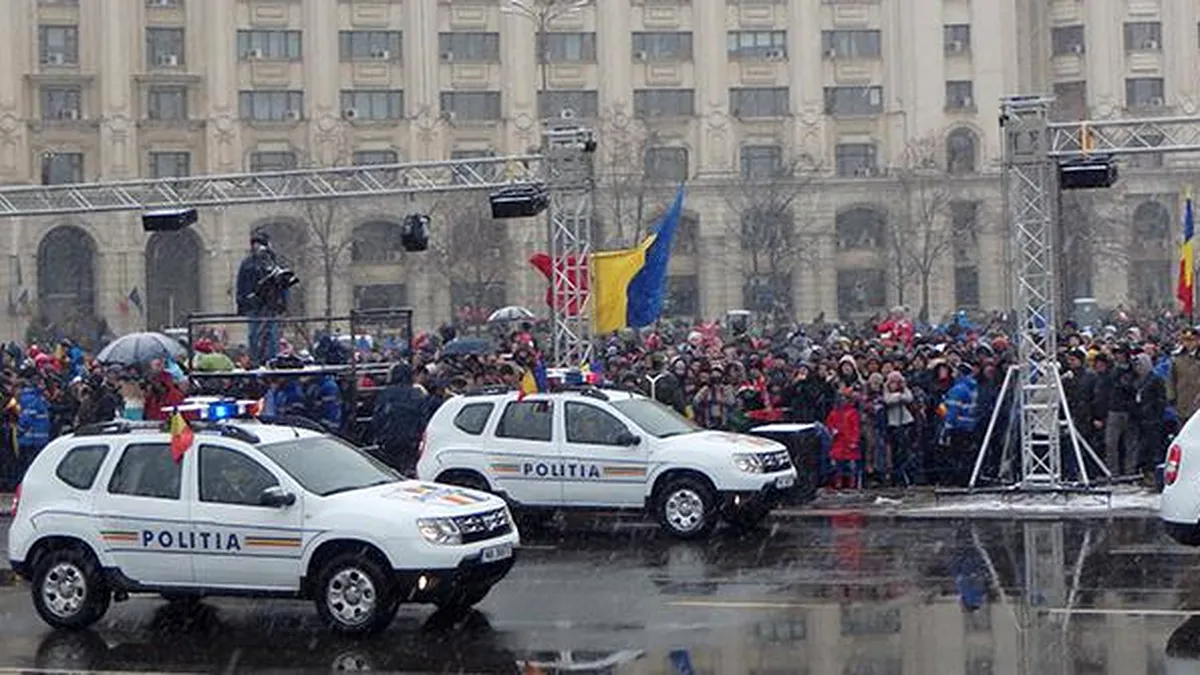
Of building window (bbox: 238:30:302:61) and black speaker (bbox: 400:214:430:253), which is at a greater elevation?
building window (bbox: 238:30:302:61)

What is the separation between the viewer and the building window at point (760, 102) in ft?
256

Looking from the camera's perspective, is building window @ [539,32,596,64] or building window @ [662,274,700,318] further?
building window @ [662,274,700,318]

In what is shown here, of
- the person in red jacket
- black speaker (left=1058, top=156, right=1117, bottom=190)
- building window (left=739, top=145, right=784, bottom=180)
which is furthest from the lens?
building window (left=739, top=145, right=784, bottom=180)

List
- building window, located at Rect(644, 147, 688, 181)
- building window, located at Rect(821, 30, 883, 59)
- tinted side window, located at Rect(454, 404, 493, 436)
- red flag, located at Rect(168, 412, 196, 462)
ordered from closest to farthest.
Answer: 1. red flag, located at Rect(168, 412, 196, 462)
2. tinted side window, located at Rect(454, 404, 493, 436)
3. building window, located at Rect(644, 147, 688, 181)
4. building window, located at Rect(821, 30, 883, 59)

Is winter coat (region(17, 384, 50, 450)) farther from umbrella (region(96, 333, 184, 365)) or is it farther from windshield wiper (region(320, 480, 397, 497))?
windshield wiper (region(320, 480, 397, 497))

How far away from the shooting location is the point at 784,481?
2069 cm

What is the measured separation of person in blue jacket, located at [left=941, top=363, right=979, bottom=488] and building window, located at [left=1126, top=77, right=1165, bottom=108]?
5763 centimetres

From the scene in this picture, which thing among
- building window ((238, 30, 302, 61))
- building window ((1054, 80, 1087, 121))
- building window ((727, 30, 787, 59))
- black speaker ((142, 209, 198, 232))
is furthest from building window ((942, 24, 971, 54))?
black speaker ((142, 209, 198, 232))

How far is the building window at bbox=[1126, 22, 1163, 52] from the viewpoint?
79.1m

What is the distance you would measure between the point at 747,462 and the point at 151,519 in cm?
718

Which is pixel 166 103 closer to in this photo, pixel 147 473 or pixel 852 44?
pixel 852 44

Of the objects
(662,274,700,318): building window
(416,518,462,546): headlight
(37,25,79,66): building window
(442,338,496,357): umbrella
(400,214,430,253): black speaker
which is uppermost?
(37,25,79,66): building window

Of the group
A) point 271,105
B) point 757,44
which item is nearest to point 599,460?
point 271,105

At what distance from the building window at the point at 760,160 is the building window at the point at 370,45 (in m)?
14.6
